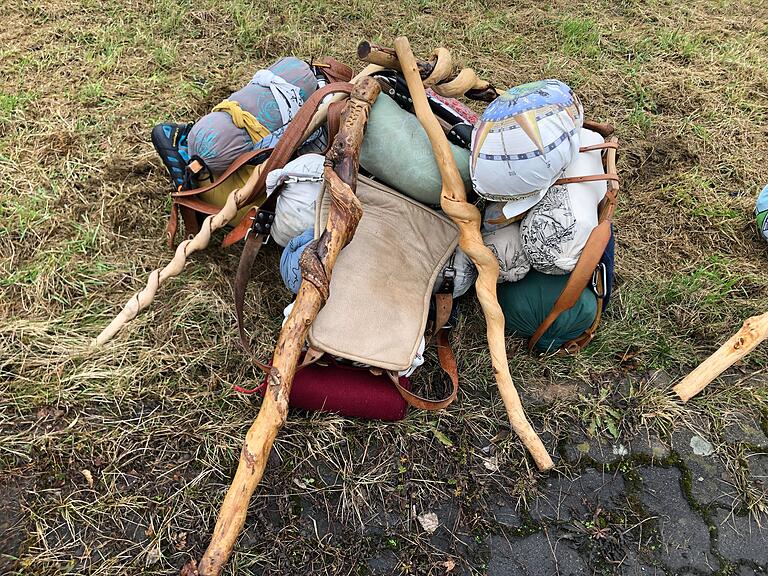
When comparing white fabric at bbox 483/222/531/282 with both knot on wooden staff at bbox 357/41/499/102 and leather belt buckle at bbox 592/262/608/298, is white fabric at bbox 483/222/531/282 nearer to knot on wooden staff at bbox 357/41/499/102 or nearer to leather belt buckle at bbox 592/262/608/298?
leather belt buckle at bbox 592/262/608/298

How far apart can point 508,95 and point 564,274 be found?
2.03 feet

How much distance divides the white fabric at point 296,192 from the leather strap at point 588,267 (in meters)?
0.90

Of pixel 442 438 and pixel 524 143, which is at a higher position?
pixel 524 143

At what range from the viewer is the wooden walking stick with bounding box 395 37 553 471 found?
1786 mm

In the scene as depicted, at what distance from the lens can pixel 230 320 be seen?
2057 mm

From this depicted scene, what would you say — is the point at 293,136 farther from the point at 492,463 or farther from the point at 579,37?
the point at 579,37

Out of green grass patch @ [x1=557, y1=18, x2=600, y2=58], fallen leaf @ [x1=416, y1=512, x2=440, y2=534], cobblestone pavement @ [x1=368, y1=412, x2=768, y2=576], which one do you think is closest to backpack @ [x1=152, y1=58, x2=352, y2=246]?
fallen leaf @ [x1=416, y1=512, x2=440, y2=534]

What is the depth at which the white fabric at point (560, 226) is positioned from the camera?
1.77 m

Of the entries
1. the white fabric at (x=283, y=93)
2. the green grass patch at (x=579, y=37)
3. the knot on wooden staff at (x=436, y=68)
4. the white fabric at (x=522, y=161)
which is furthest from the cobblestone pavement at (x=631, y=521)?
the green grass patch at (x=579, y=37)

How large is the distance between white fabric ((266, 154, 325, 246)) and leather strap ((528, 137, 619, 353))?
35.4 inches

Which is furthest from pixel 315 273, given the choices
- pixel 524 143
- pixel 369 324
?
pixel 524 143

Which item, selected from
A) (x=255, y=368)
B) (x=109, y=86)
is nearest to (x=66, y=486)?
(x=255, y=368)

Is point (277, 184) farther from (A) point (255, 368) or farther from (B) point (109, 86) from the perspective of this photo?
(B) point (109, 86)

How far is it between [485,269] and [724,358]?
3.17ft
